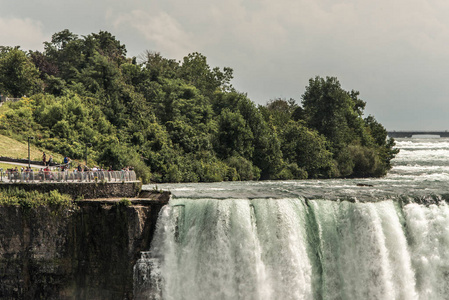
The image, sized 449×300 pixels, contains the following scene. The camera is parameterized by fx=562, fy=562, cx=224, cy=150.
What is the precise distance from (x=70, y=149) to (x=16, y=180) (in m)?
24.4

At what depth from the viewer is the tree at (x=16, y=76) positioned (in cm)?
8200

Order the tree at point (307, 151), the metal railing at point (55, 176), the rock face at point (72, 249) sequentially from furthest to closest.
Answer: the tree at point (307, 151) → the metal railing at point (55, 176) → the rock face at point (72, 249)

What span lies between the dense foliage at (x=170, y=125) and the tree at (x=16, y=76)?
146 mm

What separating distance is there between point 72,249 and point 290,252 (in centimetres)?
1321

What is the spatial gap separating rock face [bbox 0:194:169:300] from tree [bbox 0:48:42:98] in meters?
52.5

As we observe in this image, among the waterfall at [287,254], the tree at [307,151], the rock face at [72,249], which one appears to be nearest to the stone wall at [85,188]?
the rock face at [72,249]

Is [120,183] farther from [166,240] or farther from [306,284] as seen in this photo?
[306,284]

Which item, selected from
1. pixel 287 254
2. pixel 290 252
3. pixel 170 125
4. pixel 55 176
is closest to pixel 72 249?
pixel 55 176

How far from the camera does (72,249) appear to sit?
1351 inches

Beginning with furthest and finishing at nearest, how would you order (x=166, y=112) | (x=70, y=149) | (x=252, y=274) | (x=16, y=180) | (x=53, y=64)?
(x=53, y=64) → (x=166, y=112) → (x=70, y=149) → (x=16, y=180) → (x=252, y=274)

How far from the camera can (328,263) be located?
33688 mm

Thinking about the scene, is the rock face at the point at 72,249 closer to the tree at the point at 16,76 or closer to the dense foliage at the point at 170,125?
the dense foliage at the point at 170,125

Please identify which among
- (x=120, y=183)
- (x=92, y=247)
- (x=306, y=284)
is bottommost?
(x=306, y=284)

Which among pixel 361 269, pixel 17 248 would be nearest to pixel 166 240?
pixel 17 248
